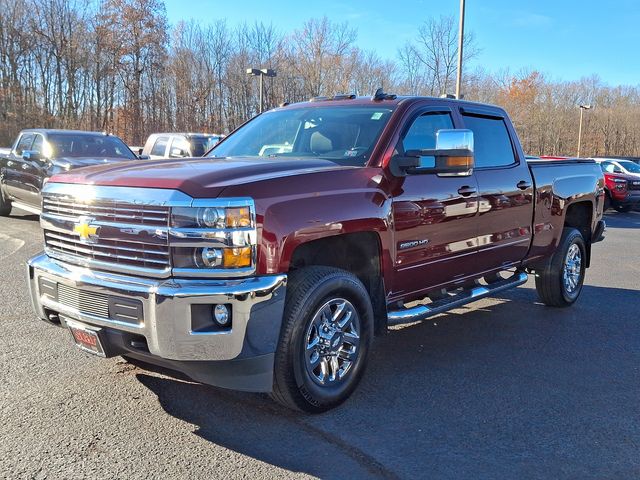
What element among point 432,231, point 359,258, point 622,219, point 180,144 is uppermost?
point 180,144

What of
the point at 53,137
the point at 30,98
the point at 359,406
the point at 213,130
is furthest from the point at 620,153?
the point at 359,406

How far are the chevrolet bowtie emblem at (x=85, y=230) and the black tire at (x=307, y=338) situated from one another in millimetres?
1193

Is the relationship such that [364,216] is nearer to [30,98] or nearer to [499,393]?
[499,393]

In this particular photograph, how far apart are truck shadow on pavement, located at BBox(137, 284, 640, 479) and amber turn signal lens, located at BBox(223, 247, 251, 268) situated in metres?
1.00

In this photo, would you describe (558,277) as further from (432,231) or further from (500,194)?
(432,231)

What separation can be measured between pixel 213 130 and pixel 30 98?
12530 millimetres

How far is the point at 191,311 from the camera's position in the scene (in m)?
3.10

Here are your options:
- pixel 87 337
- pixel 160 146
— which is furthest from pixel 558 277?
pixel 160 146

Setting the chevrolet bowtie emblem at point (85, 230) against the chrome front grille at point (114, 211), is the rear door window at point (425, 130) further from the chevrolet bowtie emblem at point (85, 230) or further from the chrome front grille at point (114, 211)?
the chevrolet bowtie emblem at point (85, 230)

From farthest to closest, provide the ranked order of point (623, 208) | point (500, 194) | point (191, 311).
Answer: point (623, 208)
point (500, 194)
point (191, 311)

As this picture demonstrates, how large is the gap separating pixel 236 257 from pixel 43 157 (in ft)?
29.1

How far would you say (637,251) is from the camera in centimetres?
1141

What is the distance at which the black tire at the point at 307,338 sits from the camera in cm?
341

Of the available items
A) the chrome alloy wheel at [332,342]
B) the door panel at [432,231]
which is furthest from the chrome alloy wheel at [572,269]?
the chrome alloy wheel at [332,342]
